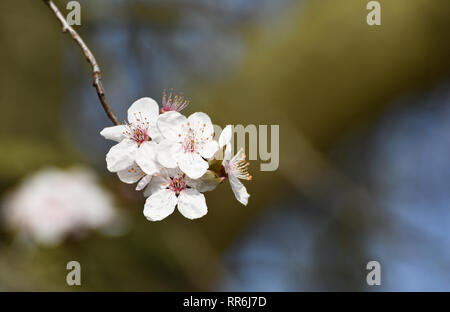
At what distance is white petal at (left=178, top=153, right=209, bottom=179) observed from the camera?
94 centimetres

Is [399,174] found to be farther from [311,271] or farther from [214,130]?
[214,130]

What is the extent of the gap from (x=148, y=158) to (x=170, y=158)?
41mm

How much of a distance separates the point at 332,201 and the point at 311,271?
480 millimetres

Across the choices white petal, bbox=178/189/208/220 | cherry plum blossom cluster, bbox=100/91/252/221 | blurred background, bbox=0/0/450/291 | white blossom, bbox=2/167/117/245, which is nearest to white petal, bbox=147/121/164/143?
cherry plum blossom cluster, bbox=100/91/252/221

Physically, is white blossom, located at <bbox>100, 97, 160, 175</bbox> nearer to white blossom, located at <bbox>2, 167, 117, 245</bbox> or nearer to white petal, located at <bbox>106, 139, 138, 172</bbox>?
white petal, located at <bbox>106, 139, 138, 172</bbox>

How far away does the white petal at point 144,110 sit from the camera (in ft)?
3.34

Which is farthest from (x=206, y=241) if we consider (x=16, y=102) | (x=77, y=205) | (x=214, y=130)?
(x=214, y=130)

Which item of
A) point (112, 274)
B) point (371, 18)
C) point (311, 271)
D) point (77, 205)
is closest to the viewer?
point (77, 205)

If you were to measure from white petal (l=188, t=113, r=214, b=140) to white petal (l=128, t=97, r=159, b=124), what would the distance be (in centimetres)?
7

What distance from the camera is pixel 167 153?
3.16 ft

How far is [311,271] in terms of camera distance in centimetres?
314

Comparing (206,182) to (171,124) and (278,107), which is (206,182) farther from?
(278,107)

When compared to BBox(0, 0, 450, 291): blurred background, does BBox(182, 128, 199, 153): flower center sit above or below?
below

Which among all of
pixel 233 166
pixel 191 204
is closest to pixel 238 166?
pixel 233 166
